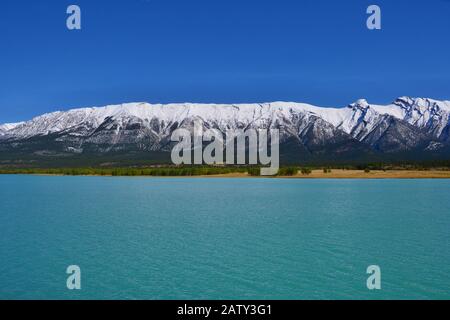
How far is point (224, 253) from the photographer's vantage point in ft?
101

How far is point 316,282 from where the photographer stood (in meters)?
24.2

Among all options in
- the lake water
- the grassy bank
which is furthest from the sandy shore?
the lake water

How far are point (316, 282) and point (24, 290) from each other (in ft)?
46.7

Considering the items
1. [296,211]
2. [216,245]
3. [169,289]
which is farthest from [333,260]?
[296,211]

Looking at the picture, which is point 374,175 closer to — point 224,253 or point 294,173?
point 294,173

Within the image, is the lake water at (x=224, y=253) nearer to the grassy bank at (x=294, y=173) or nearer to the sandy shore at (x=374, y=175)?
the sandy shore at (x=374, y=175)

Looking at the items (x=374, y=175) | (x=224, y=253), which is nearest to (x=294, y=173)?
(x=374, y=175)

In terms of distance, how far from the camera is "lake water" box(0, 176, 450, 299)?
2320cm

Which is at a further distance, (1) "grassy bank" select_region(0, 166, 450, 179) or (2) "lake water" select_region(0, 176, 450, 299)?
(1) "grassy bank" select_region(0, 166, 450, 179)

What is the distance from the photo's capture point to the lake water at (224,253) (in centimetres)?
2320

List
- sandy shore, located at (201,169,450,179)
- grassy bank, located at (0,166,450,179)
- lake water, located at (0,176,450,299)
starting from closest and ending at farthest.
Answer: lake water, located at (0,176,450,299)
sandy shore, located at (201,169,450,179)
grassy bank, located at (0,166,450,179)

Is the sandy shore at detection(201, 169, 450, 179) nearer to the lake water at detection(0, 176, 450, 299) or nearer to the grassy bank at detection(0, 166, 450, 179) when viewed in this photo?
the grassy bank at detection(0, 166, 450, 179)
